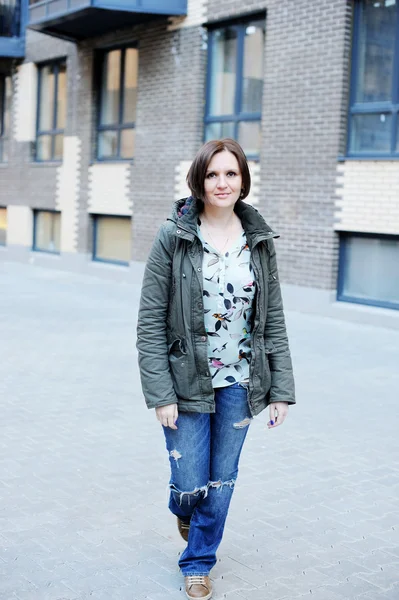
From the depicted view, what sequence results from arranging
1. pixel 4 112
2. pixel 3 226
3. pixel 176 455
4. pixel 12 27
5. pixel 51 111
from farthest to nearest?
1. pixel 4 112
2. pixel 3 226
3. pixel 12 27
4. pixel 51 111
5. pixel 176 455

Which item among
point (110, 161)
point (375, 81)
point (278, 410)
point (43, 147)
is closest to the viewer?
point (278, 410)

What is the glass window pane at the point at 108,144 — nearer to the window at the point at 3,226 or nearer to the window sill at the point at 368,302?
the window at the point at 3,226

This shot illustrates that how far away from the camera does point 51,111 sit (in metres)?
20.3

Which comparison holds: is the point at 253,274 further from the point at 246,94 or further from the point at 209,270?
the point at 246,94

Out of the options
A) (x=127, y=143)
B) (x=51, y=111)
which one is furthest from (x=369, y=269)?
(x=51, y=111)

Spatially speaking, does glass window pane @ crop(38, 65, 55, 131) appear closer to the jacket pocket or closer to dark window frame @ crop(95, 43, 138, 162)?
dark window frame @ crop(95, 43, 138, 162)

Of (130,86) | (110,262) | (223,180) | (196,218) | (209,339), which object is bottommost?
(110,262)

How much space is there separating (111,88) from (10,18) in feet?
16.0

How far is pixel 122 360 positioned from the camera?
362 inches

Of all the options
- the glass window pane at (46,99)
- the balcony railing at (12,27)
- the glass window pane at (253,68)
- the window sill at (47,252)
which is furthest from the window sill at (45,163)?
the glass window pane at (253,68)

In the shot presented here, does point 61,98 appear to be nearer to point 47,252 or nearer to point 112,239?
point 47,252

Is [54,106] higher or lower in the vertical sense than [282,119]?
higher

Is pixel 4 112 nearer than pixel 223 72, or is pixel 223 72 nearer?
pixel 223 72

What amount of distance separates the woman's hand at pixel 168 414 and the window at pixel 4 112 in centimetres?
1952
